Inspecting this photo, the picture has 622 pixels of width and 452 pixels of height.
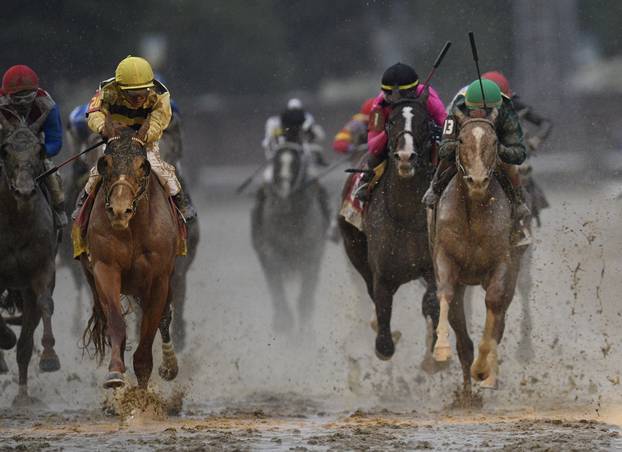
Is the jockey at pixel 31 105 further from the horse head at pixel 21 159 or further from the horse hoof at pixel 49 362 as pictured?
the horse hoof at pixel 49 362

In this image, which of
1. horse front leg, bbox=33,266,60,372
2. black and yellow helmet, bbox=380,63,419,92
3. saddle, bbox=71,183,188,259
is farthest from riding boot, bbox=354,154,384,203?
horse front leg, bbox=33,266,60,372

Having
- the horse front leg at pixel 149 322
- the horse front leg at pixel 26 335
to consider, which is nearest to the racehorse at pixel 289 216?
the horse front leg at pixel 26 335

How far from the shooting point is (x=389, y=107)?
14867 mm

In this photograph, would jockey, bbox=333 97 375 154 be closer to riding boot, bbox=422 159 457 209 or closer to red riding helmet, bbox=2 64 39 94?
red riding helmet, bbox=2 64 39 94

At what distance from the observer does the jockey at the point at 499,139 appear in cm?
1337

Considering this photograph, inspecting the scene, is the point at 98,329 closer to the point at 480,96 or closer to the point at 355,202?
the point at 355,202

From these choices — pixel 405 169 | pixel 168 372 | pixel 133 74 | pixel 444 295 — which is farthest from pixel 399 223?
pixel 133 74

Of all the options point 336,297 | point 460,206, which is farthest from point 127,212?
point 336,297

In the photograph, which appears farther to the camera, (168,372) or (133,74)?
(168,372)

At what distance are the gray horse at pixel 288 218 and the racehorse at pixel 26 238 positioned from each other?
22.5ft

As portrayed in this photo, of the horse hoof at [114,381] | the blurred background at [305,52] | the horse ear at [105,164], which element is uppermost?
the blurred background at [305,52]

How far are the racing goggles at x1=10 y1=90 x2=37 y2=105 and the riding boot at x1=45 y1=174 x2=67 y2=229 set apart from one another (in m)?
0.64

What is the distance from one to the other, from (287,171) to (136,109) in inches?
333

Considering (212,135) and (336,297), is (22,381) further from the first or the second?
(212,135)
